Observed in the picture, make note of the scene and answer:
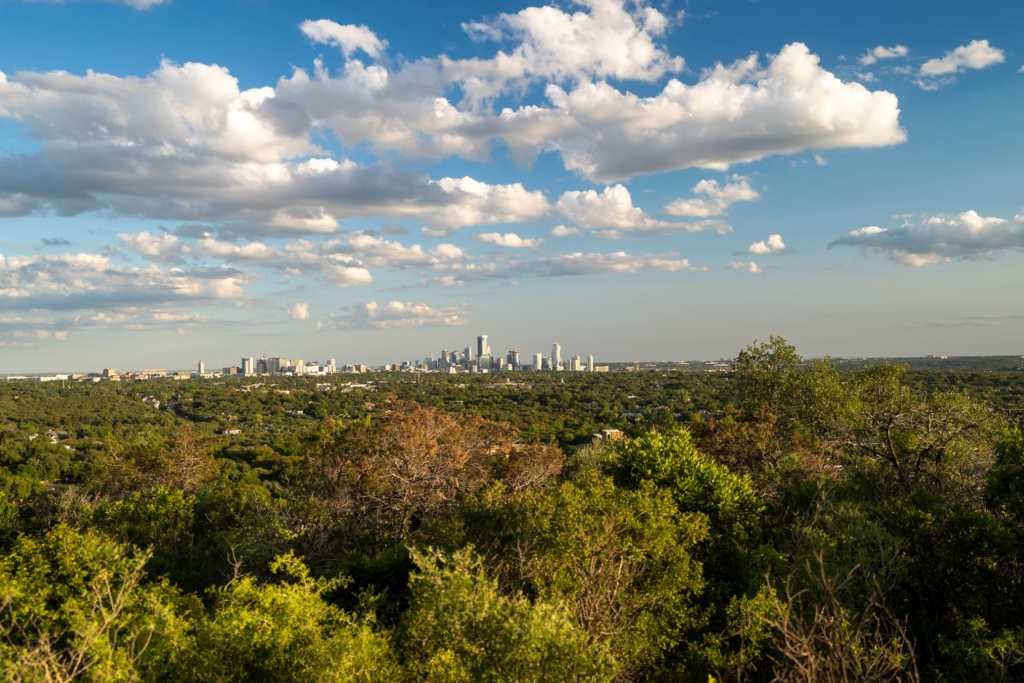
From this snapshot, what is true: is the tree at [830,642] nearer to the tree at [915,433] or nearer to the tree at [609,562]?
the tree at [609,562]

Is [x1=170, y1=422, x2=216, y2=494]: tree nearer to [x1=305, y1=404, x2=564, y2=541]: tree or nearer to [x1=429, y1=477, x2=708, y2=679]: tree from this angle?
[x1=305, y1=404, x2=564, y2=541]: tree

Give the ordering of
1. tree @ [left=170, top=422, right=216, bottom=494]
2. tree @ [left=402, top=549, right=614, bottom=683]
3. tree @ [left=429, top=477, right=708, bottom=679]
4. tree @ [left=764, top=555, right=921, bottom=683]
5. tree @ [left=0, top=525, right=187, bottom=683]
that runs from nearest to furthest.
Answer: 1. tree @ [left=764, top=555, right=921, bottom=683]
2. tree @ [left=402, top=549, right=614, bottom=683]
3. tree @ [left=0, top=525, right=187, bottom=683]
4. tree @ [left=429, top=477, right=708, bottom=679]
5. tree @ [left=170, top=422, right=216, bottom=494]

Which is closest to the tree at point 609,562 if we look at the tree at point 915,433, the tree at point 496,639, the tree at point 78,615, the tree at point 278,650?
the tree at point 496,639

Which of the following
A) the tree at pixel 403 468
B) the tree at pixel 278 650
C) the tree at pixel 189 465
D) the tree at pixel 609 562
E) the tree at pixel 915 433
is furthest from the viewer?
the tree at pixel 189 465

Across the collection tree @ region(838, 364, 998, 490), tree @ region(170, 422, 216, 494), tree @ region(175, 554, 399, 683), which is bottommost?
tree @ region(170, 422, 216, 494)

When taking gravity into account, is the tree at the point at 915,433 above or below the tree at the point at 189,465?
above

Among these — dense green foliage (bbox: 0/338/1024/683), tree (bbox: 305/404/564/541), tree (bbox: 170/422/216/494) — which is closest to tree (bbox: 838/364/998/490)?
dense green foliage (bbox: 0/338/1024/683)

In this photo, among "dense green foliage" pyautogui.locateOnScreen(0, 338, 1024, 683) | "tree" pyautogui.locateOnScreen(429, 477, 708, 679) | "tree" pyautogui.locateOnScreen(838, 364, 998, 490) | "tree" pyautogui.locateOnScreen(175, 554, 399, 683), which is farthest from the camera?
"tree" pyautogui.locateOnScreen(838, 364, 998, 490)

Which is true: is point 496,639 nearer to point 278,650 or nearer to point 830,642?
point 278,650

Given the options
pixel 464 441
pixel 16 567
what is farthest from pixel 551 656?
pixel 464 441
